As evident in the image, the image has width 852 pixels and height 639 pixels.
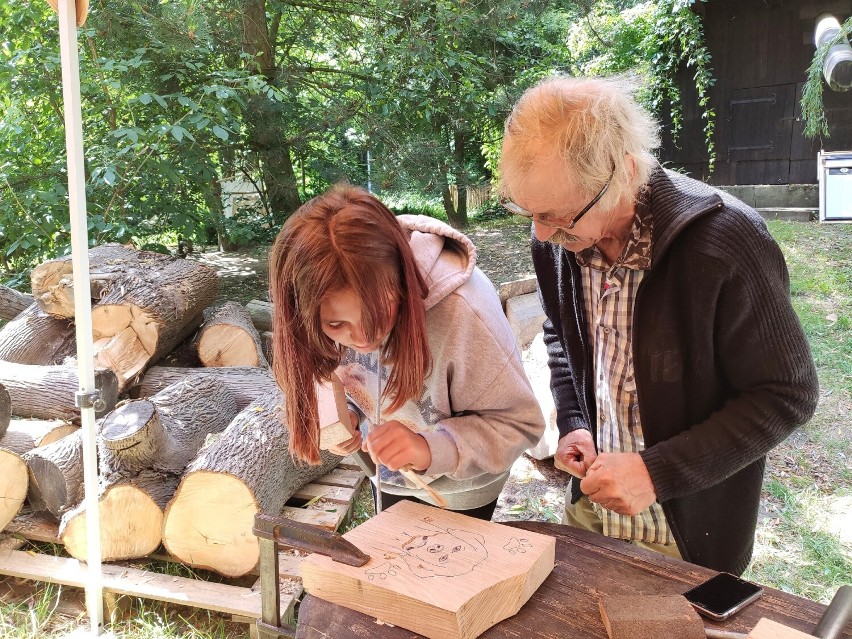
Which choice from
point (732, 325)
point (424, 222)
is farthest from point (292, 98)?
point (732, 325)

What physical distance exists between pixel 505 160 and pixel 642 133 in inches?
11.4

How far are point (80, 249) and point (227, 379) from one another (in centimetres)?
156

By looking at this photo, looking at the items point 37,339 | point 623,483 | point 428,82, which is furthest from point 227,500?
point 428,82

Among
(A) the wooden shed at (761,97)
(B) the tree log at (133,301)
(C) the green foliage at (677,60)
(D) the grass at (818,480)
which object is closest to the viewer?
(D) the grass at (818,480)

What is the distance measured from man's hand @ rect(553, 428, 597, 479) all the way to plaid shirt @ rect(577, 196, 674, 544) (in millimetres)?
82

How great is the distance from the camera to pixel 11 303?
432 cm

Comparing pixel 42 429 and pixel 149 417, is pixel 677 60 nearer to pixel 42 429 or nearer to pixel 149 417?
pixel 149 417

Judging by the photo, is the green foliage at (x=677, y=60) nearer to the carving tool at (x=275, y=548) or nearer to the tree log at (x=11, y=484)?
the tree log at (x=11, y=484)

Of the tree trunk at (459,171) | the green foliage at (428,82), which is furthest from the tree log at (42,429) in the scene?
the tree trunk at (459,171)

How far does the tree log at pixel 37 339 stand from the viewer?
384 cm

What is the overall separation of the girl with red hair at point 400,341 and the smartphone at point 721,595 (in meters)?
0.44

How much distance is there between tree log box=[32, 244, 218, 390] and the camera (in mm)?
3602

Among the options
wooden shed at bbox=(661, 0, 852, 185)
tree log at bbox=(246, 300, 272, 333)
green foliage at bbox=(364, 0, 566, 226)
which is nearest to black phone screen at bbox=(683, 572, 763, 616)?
tree log at bbox=(246, 300, 272, 333)

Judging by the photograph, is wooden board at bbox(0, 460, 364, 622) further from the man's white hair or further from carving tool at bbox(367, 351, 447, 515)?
the man's white hair
